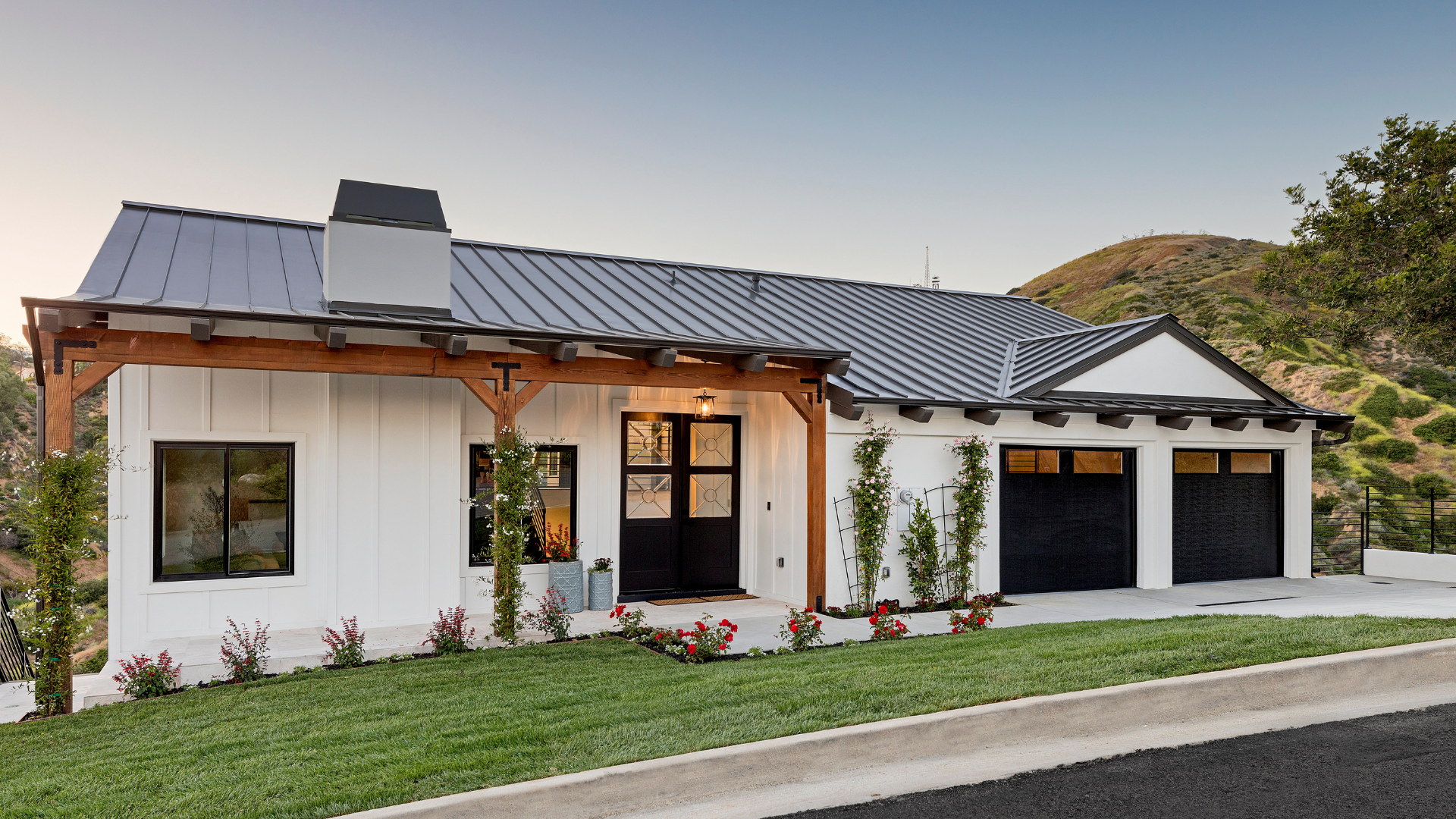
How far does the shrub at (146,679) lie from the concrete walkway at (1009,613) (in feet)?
0.72

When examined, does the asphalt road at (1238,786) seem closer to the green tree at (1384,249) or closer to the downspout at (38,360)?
the downspout at (38,360)

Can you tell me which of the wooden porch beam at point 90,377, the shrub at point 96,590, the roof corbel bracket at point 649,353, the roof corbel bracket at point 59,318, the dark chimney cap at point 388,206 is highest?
the dark chimney cap at point 388,206

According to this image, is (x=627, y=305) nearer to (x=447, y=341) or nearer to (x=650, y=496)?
(x=650, y=496)

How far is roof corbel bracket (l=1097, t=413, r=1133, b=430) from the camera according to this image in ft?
38.1

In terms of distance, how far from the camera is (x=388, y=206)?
9.36 m

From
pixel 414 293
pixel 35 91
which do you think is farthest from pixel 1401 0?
pixel 35 91

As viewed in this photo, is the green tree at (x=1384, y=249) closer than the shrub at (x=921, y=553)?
No

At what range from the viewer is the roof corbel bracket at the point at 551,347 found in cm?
804

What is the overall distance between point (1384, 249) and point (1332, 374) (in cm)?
2289

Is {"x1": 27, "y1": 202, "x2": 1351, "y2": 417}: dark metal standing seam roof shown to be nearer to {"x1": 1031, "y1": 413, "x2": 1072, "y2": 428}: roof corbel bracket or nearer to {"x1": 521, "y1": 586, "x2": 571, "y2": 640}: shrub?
{"x1": 1031, "y1": 413, "x2": 1072, "y2": 428}: roof corbel bracket

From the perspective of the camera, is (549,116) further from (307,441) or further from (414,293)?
(307,441)

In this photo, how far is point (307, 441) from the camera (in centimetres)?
898

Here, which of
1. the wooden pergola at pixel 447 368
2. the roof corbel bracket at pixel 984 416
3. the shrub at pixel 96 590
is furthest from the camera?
the shrub at pixel 96 590

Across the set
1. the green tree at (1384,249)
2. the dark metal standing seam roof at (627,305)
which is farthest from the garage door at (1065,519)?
the green tree at (1384,249)
